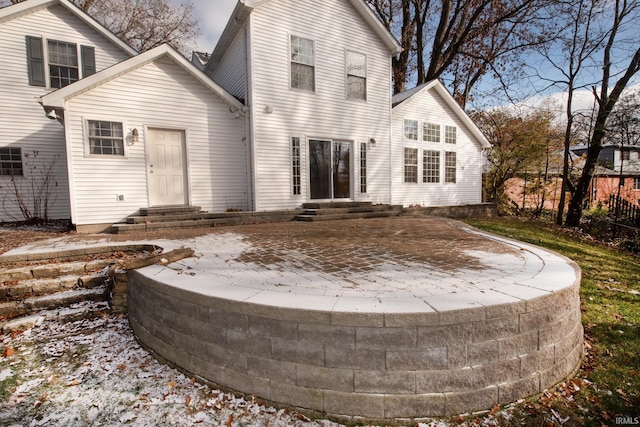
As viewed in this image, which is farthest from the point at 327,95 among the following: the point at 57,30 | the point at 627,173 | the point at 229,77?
the point at 627,173

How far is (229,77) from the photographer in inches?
419

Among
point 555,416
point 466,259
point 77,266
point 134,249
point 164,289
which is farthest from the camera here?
point 134,249

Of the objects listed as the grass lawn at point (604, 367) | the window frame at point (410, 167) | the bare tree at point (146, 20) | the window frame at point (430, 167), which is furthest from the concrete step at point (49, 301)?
the bare tree at point (146, 20)

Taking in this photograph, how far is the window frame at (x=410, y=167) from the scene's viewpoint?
1263cm

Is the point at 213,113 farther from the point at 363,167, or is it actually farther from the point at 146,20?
the point at 146,20

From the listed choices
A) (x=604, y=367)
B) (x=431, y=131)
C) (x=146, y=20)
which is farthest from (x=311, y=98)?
(x=146, y=20)

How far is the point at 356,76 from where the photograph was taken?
10.9m

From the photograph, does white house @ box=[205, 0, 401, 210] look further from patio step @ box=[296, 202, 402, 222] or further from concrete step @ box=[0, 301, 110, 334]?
concrete step @ box=[0, 301, 110, 334]

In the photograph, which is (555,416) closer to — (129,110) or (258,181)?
(258,181)

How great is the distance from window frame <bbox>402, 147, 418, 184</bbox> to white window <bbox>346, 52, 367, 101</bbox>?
3054 millimetres

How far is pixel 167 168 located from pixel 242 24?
15.8ft

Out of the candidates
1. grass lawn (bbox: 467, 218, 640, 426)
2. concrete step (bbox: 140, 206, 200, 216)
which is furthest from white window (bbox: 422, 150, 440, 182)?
concrete step (bbox: 140, 206, 200, 216)

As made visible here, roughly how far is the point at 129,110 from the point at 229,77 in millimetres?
3900

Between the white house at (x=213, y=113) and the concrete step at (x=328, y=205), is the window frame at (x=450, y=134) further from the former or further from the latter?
the concrete step at (x=328, y=205)
